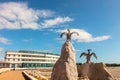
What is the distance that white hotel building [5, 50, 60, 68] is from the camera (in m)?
98.9

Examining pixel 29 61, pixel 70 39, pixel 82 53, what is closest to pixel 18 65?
pixel 29 61

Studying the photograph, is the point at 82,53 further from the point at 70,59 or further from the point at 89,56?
the point at 70,59

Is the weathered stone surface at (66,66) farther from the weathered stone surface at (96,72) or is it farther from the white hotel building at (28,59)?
the white hotel building at (28,59)

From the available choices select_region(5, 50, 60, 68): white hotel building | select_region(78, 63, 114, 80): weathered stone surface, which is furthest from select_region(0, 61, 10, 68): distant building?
select_region(78, 63, 114, 80): weathered stone surface

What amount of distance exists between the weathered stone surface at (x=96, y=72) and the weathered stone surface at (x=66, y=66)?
10.00 meters

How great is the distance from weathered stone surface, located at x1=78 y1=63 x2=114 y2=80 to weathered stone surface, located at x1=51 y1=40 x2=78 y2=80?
10.00 meters

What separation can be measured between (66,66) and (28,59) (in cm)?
9488

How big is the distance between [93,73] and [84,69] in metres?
2.02

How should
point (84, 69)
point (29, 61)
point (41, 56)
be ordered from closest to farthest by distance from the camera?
1. point (84, 69)
2. point (29, 61)
3. point (41, 56)

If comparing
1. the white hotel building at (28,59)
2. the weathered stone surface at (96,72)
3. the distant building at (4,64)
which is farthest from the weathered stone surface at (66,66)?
the white hotel building at (28,59)

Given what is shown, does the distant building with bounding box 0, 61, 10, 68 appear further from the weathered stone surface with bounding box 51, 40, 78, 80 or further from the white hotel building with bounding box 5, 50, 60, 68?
the weathered stone surface with bounding box 51, 40, 78, 80

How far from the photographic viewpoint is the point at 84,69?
26141 mm

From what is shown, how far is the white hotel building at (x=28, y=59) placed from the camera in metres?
98.9

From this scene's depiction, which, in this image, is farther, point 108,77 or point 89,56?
point 89,56
